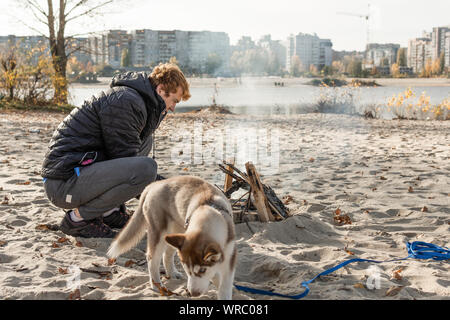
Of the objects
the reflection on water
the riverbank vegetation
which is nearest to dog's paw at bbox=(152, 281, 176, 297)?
the reflection on water

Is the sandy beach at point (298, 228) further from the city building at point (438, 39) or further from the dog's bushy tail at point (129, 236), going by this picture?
the city building at point (438, 39)

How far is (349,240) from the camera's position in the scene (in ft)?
14.9

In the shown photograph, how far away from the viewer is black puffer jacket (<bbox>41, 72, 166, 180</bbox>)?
13.7ft

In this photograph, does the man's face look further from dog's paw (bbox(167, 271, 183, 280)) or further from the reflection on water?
the reflection on water

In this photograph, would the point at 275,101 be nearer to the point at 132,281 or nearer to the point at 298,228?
the point at 298,228

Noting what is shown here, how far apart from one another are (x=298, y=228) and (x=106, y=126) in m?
2.26

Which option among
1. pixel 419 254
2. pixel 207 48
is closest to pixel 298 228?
pixel 419 254

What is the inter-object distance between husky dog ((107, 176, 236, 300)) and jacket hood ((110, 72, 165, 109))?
109cm

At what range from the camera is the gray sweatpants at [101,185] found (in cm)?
424

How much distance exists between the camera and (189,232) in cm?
276

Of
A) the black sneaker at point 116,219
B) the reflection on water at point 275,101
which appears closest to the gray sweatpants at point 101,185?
the black sneaker at point 116,219

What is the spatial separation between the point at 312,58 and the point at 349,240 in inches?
6538
